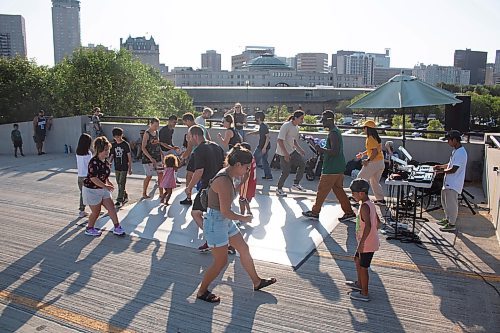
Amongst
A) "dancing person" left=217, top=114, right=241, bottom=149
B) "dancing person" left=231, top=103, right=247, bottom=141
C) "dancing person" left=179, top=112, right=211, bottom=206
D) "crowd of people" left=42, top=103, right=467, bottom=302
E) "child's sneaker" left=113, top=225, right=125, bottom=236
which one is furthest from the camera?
"dancing person" left=231, top=103, right=247, bottom=141

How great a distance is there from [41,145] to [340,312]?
1562cm

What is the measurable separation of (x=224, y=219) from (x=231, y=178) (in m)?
0.47

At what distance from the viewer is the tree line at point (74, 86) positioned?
23.7m

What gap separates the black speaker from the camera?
10.6m

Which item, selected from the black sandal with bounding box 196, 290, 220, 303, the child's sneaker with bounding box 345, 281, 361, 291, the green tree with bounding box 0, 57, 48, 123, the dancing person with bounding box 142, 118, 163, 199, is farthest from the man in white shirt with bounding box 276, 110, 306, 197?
the green tree with bounding box 0, 57, 48, 123

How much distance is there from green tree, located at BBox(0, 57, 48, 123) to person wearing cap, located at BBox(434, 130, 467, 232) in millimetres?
22155

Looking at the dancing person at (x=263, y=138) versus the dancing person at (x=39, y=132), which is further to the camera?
the dancing person at (x=39, y=132)

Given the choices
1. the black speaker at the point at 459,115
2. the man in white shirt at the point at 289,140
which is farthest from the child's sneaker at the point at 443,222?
the black speaker at the point at 459,115

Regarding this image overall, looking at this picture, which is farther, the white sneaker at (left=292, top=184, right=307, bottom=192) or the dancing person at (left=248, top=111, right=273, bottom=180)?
the dancing person at (left=248, top=111, right=273, bottom=180)

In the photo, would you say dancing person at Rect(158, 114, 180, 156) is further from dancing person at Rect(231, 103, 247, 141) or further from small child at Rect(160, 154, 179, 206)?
dancing person at Rect(231, 103, 247, 141)

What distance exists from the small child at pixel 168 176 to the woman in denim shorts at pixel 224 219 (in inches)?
153

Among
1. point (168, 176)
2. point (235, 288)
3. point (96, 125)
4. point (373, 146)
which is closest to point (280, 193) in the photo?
point (168, 176)

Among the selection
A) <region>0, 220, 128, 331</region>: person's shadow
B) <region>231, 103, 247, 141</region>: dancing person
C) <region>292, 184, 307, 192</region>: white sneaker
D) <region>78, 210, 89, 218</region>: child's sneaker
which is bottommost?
<region>0, 220, 128, 331</region>: person's shadow

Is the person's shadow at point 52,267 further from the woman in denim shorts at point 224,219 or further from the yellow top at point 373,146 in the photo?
the yellow top at point 373,146
